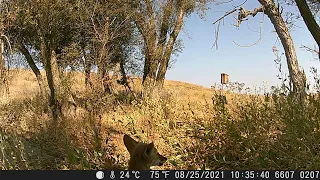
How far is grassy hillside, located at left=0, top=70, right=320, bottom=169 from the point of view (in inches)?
167

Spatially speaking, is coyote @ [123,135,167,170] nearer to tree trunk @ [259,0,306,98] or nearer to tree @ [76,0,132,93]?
tree trunk @ [259,0,306,98]

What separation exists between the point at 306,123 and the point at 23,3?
9064 mm

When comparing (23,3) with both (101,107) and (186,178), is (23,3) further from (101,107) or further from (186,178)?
(186,178)

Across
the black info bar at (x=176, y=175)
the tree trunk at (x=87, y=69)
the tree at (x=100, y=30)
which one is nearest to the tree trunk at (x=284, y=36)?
the black info bar at (x=176, y=175)

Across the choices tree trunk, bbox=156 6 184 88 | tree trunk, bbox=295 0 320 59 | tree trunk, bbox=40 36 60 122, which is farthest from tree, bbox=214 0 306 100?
tree trunk, bbox=156 6 184 88

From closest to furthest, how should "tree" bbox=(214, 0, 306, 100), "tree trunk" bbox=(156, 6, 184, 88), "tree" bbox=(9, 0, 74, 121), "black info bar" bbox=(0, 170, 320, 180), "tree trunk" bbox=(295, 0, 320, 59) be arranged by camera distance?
"black info bar" bbox=(0, 170, 320, 180)
"tree trunk" bbox=(295, 0, 320, 59)
"tree" bbox=(214, 0, 306, 100)
"tree" bbox=(9, 0, 74, 121)
"tree trunk" bbox=(156, 6, 184, 88)

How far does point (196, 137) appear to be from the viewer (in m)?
5.82

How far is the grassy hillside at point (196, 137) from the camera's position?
167 inches

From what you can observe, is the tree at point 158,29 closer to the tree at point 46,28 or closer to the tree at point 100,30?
the tree at point 100,30

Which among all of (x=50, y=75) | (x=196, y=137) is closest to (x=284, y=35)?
(x=196, y=137)

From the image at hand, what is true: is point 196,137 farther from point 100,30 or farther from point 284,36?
point 100,30

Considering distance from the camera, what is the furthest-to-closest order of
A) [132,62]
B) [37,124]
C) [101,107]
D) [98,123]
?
1. [132,62]
2. [101,107]
3. [37,124]
4. [98,123]

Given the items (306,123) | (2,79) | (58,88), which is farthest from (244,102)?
(58,88)

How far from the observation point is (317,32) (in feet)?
17.1
